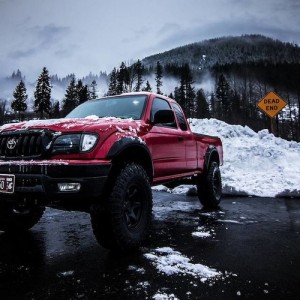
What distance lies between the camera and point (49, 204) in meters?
3.27

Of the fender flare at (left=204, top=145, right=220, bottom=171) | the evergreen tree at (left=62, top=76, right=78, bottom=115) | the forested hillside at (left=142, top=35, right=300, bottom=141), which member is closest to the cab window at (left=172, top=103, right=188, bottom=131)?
the fender flare at (left=204, top=145, right=220, bottom=171)

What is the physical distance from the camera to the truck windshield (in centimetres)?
451

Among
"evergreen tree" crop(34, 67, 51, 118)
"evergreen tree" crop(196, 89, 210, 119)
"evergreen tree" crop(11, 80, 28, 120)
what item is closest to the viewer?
"evergreen tree" crop(34, 67, 51, 118)

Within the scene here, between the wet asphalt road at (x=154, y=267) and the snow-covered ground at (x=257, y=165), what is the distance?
2620 mm

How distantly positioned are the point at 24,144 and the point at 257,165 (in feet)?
30.3

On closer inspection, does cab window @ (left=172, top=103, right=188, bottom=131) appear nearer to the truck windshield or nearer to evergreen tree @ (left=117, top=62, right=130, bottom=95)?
the truck windshield

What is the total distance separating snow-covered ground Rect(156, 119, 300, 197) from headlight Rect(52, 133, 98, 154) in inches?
215

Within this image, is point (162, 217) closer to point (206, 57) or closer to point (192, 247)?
point (192, 247)

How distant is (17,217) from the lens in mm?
4379

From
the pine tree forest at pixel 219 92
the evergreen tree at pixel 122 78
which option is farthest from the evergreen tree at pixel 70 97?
the evergreen tree at pixel 122 78

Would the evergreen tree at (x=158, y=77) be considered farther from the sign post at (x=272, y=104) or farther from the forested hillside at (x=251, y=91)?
the sign post at (x=272, y=104)

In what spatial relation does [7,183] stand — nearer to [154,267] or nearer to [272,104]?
[154,267]

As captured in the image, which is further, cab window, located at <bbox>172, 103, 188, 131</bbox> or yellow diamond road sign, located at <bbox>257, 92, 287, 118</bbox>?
yellow diamond road sign, located at <bbox>257, 92, 287, 118</bbox>

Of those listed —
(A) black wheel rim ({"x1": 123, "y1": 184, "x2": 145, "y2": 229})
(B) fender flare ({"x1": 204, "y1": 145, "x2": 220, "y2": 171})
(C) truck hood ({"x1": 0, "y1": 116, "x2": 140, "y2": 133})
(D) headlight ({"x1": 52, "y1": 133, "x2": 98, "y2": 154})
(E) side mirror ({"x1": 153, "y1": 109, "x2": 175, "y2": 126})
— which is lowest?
(A) black wheel rim ({"x1": 123, "y1": 184, "x2": 145, "y2": 229})
